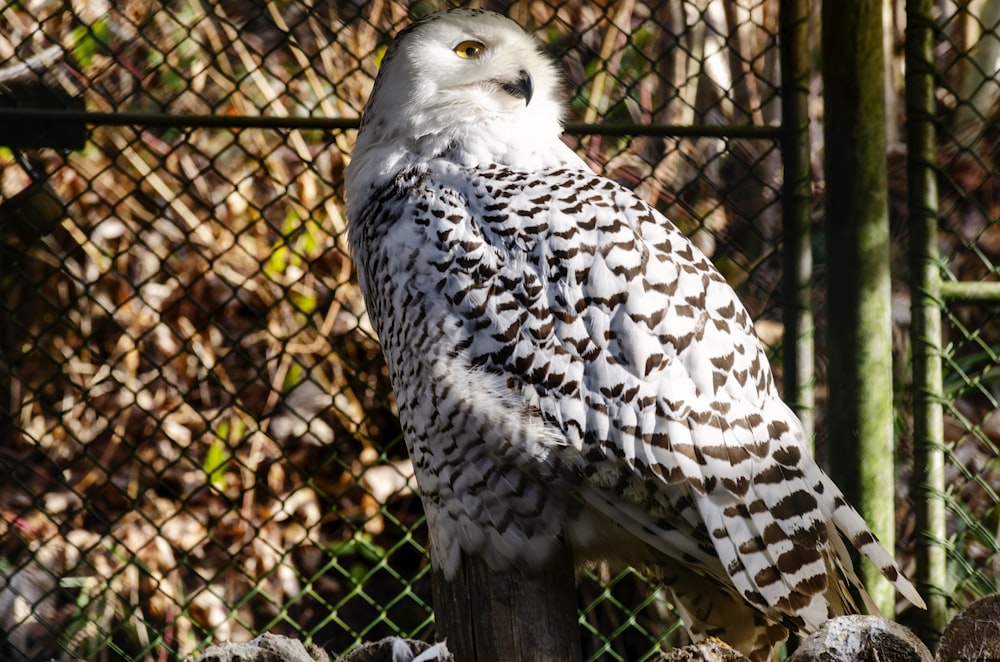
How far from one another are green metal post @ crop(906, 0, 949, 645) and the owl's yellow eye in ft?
4.13

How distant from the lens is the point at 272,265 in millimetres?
4375

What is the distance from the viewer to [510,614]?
6.52ft

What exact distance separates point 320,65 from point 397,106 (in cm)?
216

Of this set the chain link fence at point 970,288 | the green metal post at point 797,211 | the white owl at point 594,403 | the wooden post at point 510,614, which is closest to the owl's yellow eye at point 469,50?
the white owl at point 594,403

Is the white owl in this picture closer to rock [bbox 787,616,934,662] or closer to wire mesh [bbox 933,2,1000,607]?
rock [bbox 787,616,934,662]

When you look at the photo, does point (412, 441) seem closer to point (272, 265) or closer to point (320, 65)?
point (272, 265)

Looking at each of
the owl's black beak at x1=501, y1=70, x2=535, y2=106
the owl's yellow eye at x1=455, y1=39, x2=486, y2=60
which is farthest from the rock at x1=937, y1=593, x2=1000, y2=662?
the owl's yellow eye at x1=455, y1=39, x2=486, y2=60

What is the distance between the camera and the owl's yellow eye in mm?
2533

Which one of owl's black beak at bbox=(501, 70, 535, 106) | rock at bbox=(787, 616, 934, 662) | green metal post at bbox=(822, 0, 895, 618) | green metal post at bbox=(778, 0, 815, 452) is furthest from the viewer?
green metal post at bbox=(778, 0, 815, 452)

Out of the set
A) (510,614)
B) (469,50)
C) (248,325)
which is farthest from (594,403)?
(248,325)

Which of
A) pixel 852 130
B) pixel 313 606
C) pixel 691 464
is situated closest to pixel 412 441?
pixel 691 464

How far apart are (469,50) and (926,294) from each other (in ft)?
4.75

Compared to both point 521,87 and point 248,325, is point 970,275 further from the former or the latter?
point 248,325

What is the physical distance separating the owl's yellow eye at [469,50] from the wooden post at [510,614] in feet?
4.01
